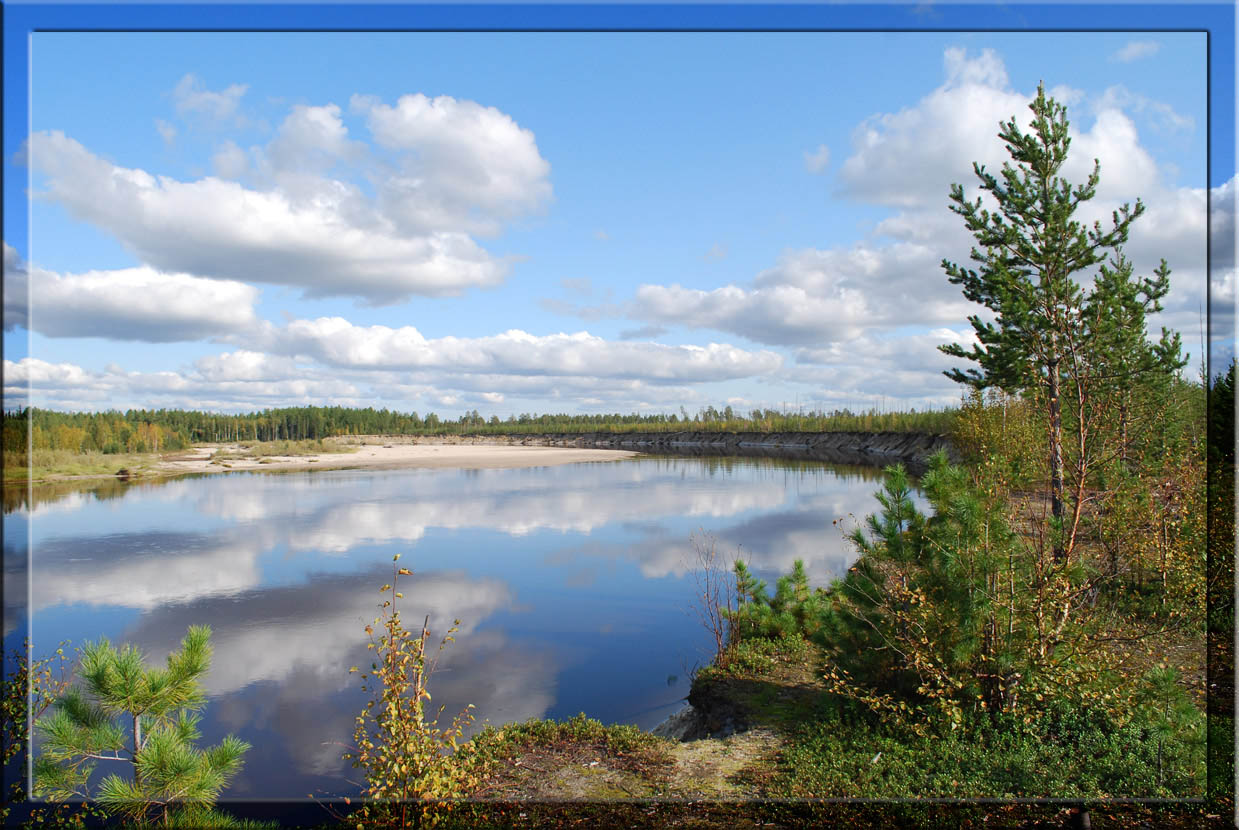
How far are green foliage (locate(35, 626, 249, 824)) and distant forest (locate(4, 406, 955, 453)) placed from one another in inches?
52.3

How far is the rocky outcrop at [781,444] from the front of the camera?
148 feet

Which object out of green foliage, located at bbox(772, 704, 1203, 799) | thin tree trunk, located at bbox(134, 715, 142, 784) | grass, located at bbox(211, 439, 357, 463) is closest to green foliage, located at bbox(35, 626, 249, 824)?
thin tree trunk, located at bbox(134, 715, 142, 784)

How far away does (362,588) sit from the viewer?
11.0m

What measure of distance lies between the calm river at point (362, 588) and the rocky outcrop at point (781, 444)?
20255mm

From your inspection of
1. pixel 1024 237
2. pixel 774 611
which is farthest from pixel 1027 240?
pixel 774 611

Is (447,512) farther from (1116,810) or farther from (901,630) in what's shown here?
(1116,810)

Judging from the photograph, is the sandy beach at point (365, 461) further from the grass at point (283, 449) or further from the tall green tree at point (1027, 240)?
the tall green tree at point (1027, 240)

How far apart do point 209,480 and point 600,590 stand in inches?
937

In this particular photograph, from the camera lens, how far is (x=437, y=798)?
369 centimetres

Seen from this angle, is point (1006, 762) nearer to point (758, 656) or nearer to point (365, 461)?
point (758, 656)

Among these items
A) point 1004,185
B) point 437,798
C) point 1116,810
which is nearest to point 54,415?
point 437,798

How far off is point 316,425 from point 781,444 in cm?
4421

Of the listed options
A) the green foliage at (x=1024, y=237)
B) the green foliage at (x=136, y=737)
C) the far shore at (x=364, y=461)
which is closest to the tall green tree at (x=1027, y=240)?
the green foliage at (x=1024, y=237)

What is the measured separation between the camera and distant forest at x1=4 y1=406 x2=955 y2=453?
210 inches
